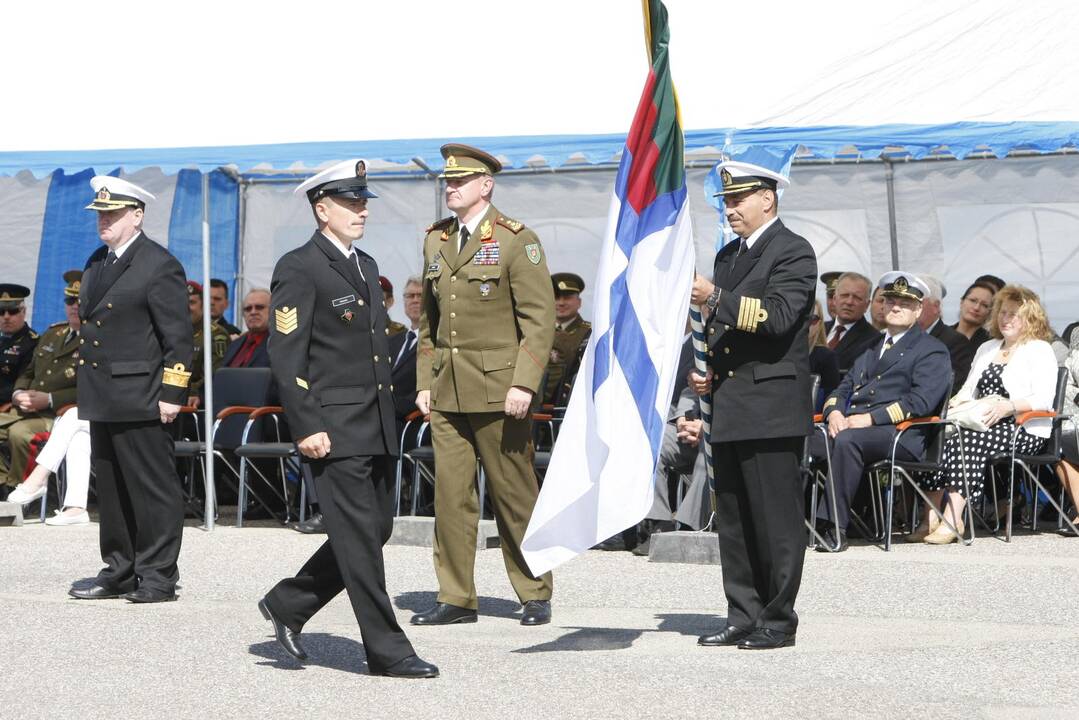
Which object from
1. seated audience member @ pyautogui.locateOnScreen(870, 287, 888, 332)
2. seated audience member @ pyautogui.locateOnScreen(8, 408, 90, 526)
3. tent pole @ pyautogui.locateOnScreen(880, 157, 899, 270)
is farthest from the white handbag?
seated audience member @ pyautogui.locateOnScreen(8, 408, 90, 526)

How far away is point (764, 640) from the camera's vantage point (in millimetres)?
→ 5871

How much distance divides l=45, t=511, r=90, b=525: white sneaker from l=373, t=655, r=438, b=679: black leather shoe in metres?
6.02

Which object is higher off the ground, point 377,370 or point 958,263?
point 958,263

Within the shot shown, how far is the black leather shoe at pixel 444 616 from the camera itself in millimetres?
6621

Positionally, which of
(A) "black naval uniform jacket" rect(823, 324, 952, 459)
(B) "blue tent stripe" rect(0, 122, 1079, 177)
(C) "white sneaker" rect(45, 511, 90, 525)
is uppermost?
(B) "blue tent stripe" rect(0, 122, 1079, 177)

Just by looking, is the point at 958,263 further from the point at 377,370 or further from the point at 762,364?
the point at 377,370

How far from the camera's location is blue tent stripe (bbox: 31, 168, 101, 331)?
13438 millimetres

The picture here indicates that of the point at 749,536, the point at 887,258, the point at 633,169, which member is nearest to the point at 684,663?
the point at 749,536

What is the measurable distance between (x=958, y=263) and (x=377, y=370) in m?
8.35

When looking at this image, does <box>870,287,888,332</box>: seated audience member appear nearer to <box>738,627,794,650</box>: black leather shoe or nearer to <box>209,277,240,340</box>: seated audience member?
<box>209,277,240,340</box>: seated audience member

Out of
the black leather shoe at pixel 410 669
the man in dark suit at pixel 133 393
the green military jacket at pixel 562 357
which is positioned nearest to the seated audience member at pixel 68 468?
the green military jacket at pixel 562 357

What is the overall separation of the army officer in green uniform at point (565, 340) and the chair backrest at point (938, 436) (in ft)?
7.27

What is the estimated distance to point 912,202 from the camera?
1295 cm

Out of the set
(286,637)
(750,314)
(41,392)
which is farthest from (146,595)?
(41,392)
